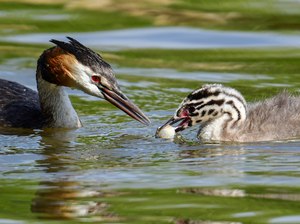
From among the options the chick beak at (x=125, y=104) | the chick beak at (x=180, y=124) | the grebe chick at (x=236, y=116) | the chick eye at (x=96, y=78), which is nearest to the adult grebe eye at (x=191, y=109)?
the grebe chick at (x=236, y=116)

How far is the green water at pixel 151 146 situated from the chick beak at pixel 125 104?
20cm

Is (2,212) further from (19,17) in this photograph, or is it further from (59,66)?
(19,17)

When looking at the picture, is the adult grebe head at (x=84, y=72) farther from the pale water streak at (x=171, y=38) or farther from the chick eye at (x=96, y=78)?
the pale water streak at (x=171, y=38)

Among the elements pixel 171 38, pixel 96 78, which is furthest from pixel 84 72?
pixel 171 38

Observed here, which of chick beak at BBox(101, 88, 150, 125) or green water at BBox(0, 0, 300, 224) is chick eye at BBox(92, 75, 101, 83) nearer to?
chick beak at BBox(101, 88, 150, 125)

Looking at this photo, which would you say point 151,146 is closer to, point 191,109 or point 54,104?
→ point 191,109

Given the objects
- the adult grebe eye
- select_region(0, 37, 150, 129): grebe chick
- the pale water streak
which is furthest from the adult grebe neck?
the pale water streak

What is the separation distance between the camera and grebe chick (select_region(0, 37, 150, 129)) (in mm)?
12000

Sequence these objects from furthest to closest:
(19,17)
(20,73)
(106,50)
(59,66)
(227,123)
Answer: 1. (19,17)
2. (106,50)
3. (20,73)
4. (59,66)
5. (227,123)

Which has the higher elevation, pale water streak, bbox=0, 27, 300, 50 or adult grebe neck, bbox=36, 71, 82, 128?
pale water streak, bbox=0, 27, 300, 50

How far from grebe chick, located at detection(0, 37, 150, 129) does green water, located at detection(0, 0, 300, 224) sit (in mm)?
265

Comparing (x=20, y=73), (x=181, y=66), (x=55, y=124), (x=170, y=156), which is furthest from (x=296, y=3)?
(x=170, y=156)

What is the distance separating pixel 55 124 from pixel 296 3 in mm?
6099

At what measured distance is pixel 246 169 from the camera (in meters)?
9.88
